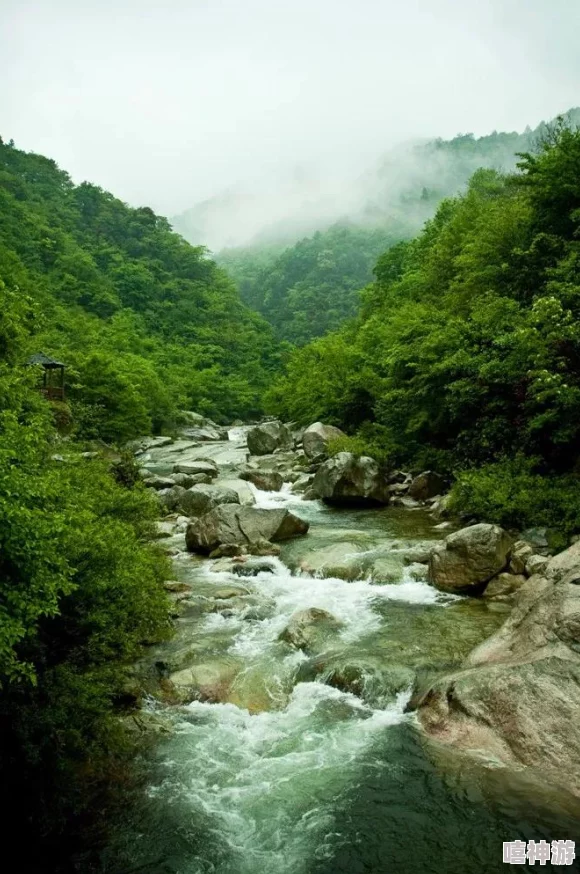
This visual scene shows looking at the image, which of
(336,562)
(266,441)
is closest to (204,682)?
(336,562)

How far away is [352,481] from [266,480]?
465 centimetres

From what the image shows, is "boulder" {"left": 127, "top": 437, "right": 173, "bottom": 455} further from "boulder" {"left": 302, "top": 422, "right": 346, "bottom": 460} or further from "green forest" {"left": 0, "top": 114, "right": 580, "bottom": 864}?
"boulder" {"left": 302, "top": 422, "right": 346, "bottom": 460}

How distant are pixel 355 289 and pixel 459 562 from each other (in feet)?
263

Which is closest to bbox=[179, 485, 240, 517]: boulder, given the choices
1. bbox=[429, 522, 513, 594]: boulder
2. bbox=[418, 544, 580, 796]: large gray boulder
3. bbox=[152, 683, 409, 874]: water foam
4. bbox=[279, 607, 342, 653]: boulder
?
bbox=[279, 607, 342, 653]: boulder

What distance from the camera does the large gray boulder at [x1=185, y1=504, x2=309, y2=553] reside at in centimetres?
1505

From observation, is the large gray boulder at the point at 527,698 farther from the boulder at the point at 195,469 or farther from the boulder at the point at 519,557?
the boulder at the point at 195,469

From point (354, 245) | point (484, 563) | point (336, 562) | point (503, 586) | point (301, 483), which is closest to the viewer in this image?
point (503, 586)

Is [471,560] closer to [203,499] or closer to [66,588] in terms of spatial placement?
[66,588]

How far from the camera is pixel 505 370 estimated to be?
1548cm

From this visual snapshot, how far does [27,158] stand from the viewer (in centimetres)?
7444

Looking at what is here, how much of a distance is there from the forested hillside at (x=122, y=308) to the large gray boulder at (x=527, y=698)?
80.8 feet

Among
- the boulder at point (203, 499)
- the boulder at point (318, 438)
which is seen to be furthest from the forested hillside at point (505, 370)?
the boulder at point (203, 499)

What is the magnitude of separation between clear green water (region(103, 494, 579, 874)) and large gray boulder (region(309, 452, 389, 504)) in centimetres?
823

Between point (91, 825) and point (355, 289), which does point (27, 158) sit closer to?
point (355, 289)
